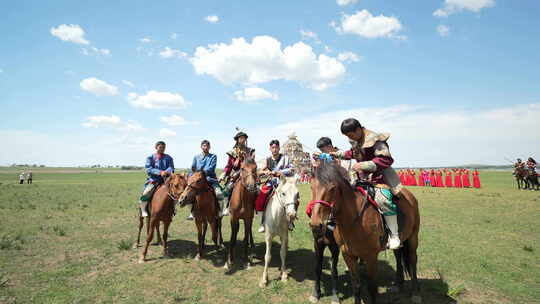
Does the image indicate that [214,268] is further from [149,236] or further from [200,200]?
[149,236]

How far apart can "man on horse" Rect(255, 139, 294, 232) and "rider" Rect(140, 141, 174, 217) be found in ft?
11.0

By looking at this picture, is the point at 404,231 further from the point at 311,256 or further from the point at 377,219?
the point at 311,256

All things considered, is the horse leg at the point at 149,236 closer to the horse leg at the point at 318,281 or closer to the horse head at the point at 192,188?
the horse head at the point at 192,188

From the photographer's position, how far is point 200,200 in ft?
22.6

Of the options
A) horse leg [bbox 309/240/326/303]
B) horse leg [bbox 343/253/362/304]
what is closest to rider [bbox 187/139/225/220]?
horse leg [bbox 309/240/326/303]

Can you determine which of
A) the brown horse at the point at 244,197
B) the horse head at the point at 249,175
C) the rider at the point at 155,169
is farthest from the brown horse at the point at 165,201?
the horse head at the point at 249,175

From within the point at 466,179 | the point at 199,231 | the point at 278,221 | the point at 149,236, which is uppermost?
the point at 278,221

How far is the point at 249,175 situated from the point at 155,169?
3643mm

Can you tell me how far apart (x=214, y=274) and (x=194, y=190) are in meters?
2.20

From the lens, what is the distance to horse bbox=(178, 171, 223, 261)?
21.3 ft

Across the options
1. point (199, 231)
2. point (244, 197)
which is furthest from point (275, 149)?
point (199, 231)

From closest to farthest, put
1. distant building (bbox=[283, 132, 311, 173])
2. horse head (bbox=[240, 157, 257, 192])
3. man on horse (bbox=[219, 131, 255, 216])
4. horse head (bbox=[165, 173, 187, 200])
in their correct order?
horse head (bbox=[240, 157, 257, 192])
horse head (bbox=[165, 173, 187, 200])
distant building (bbox=[283, 132, 311, 173])
man on horse (bbox=[219, 131, 255, 216])

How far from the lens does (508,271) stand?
6359 millimetres

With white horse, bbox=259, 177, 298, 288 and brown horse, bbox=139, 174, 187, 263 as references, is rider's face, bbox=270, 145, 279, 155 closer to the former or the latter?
white horse, bbox=259, 177, 298, 288
